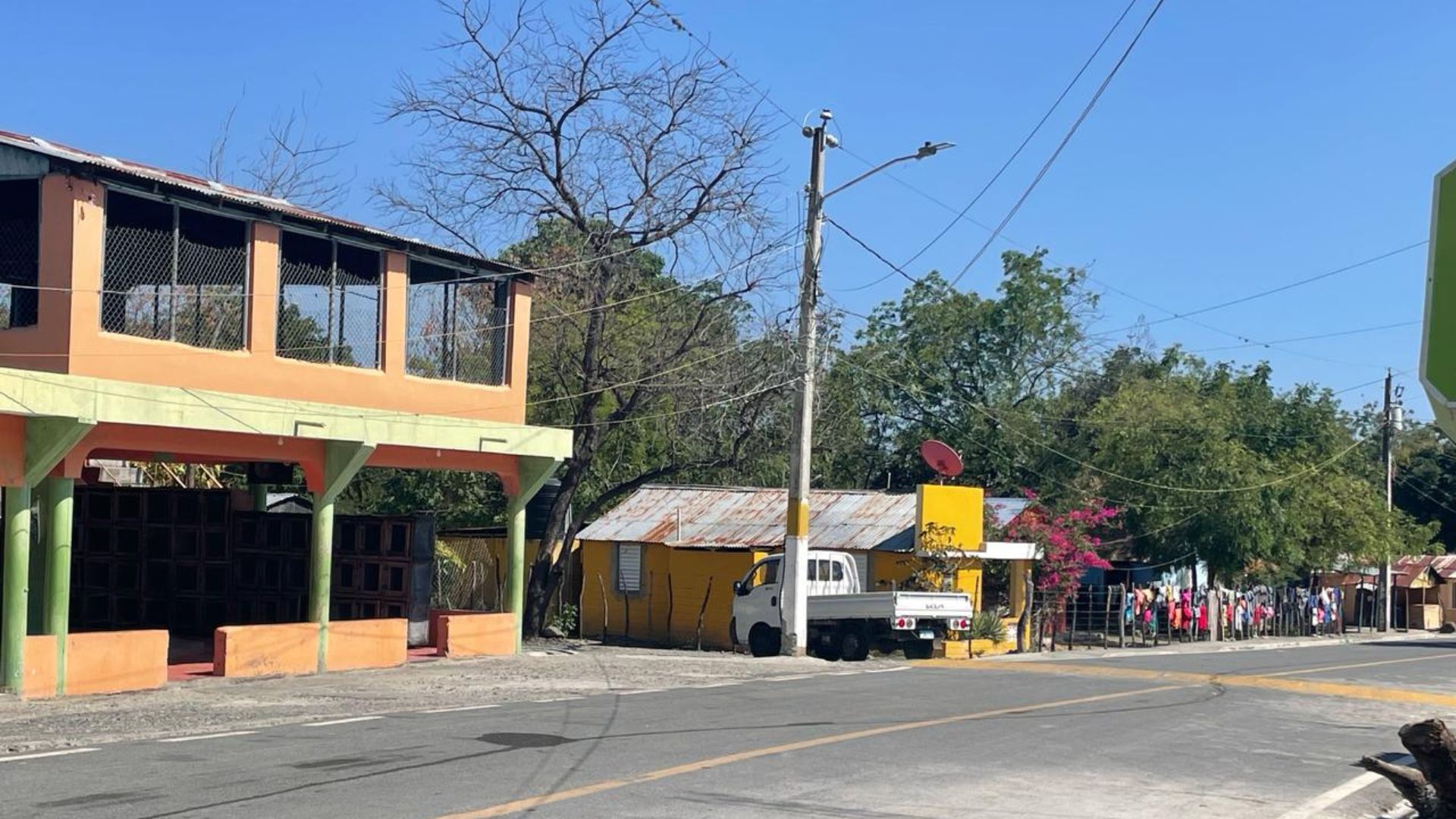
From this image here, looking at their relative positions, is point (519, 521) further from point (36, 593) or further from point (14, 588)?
point (14, 588)

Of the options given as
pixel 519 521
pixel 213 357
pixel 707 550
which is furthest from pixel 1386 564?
pixel 213 357

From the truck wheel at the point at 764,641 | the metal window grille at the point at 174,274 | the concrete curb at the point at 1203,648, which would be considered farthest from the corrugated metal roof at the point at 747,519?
the metal window grille at the point at 174,274

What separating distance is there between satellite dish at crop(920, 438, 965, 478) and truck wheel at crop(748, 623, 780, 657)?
19.9 ft

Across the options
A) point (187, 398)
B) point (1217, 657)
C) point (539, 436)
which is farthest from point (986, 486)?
point (187, 398)

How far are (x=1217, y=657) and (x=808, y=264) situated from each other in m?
12.9

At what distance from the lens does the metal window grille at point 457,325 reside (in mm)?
24375

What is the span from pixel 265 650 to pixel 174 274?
208 inches

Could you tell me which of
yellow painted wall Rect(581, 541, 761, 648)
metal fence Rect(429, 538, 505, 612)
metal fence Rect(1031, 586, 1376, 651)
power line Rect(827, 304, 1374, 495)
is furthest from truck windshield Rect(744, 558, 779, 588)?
metal fence Rect(429, 538, 505, 612)

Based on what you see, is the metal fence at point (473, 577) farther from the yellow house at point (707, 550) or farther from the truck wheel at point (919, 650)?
the truck wheel at point (919, 650)

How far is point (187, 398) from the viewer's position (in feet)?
62.0

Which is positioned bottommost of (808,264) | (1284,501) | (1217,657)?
(1217,657)

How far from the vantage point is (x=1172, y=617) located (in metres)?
40.6

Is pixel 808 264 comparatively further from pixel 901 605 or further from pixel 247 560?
pixel 247 560

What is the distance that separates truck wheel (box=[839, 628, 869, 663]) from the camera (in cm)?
2858
